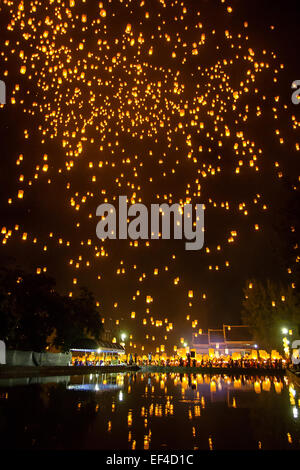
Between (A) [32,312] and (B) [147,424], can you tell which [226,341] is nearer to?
(A) [32,312]

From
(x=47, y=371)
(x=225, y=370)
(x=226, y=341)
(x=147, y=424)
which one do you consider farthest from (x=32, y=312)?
(x=226, y=341)

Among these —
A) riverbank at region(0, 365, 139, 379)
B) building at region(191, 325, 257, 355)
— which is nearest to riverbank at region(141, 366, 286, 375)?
riverbank at region(0, 365, 139, 379)

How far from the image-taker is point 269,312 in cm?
4000

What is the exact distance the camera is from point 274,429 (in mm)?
6320

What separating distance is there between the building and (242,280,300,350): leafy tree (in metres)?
9.61

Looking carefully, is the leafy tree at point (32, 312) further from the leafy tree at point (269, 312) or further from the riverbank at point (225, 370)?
the leafy tree at point (269, 312)

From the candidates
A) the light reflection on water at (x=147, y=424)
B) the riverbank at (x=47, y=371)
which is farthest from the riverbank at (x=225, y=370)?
the light reflection on water at (x=147, y=424)

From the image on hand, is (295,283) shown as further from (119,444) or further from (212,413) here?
(119,444)

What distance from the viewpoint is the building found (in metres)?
52.0

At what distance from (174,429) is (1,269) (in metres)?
22.0

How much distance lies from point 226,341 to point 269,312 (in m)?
14.9

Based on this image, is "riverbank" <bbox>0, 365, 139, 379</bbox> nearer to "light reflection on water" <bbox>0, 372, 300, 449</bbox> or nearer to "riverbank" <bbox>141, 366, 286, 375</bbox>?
"riverbank" <bbox>141, 366, 286, 375</bbox>

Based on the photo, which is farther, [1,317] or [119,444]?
[1,317]
